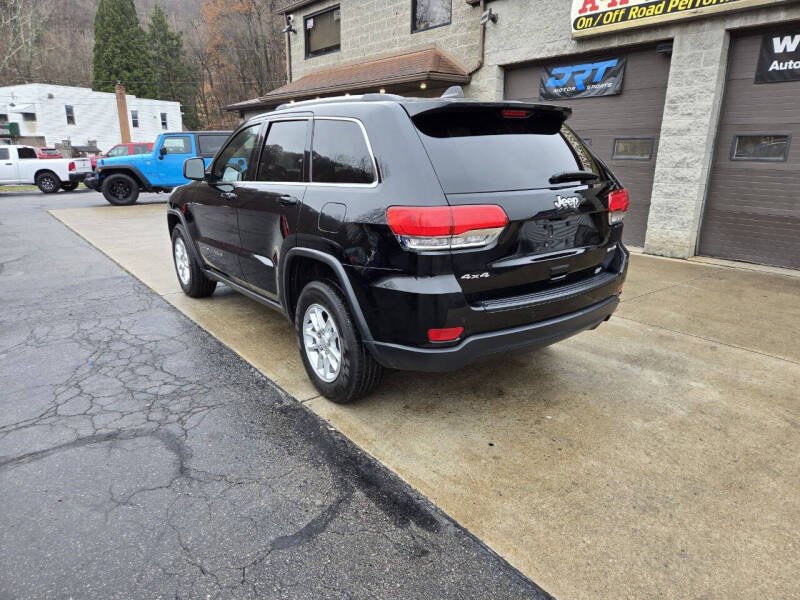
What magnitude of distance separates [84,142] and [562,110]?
5115 cm

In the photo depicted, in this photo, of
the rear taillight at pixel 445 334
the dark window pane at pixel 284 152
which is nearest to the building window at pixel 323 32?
the dark window pane at pixel 284 152

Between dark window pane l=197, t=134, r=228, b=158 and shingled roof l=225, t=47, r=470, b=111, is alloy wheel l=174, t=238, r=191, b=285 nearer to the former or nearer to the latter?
shingled roof l=225, t=47, r=470, b=111

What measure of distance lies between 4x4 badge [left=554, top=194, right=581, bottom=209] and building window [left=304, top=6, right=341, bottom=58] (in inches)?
546

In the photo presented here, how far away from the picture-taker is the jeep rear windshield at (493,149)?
2.70 meters

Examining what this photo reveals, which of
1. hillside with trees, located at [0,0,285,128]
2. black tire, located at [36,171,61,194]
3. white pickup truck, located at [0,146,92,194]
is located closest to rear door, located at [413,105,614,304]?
white pickup truck, located at [0,146,92,194]

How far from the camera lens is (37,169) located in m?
19.9

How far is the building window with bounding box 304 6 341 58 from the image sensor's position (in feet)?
48.8

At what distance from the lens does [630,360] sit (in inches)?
160

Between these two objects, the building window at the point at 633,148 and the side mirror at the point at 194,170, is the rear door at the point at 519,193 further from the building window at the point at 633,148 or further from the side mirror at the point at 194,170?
the building window at the point at 633,148

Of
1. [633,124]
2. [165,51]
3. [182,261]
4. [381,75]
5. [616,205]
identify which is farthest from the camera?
[165,51]

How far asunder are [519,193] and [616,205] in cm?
96

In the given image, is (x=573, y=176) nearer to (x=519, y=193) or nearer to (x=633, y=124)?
(x=519, y=193)

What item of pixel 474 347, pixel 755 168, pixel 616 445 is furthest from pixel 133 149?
pixel 616 445

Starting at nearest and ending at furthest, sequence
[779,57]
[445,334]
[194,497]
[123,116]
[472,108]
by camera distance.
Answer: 1. [194,497]
2. [445,334]
3. [472,108]
4. [779,57]
5. [123,116]
